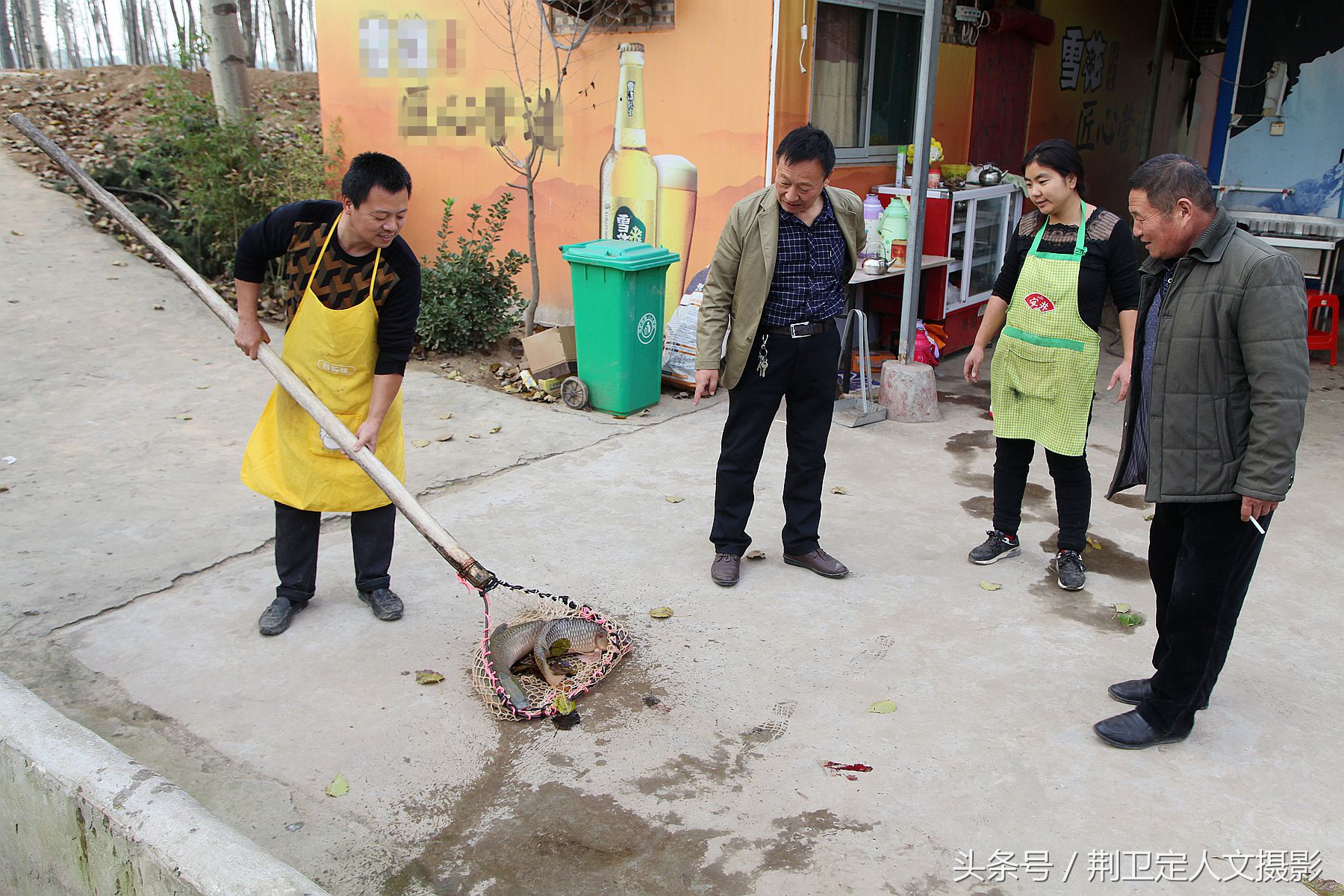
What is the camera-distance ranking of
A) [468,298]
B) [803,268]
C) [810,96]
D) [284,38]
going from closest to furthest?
[803,268]
[810,96]
[468,298]
[284,38]

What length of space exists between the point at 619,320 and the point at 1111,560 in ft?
10.4

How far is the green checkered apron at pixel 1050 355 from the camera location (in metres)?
4.00

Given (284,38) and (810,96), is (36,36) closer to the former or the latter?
(284,38)

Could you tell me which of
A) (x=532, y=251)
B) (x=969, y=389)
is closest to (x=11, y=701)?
(x=532, y=251)

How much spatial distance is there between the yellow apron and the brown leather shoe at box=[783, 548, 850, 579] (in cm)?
178

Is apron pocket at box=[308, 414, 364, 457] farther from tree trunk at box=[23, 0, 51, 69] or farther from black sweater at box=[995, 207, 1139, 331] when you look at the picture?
tree trunk at box=[23, 0, 51, 69]

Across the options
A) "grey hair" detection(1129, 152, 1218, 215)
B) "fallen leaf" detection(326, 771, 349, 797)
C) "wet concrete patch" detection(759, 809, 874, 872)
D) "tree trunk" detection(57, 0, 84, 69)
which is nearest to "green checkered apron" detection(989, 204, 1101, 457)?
"grey hair" detection(1129, 152, 1218, 215)

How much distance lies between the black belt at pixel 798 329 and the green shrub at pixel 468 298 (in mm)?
3942

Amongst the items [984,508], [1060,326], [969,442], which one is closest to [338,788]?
[1060,326]

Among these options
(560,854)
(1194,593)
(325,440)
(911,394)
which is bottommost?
(560,854)

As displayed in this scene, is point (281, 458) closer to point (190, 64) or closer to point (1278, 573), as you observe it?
point (1278, 573)

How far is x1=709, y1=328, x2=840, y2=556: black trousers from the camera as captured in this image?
406cm

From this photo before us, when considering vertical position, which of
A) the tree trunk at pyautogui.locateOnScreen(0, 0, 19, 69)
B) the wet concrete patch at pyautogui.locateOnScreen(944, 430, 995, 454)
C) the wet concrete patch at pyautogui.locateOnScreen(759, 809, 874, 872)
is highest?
the tree trunk at pyautogui.locateOnScreen(0, 0, 19, 69)

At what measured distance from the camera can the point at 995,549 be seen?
445 cm
